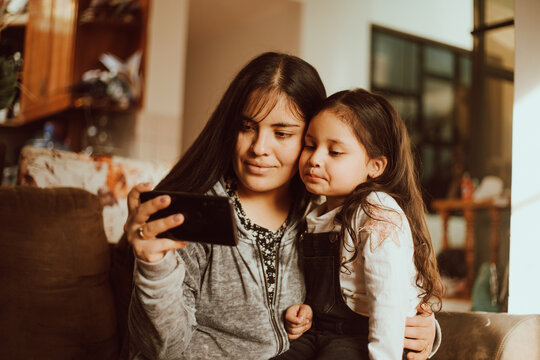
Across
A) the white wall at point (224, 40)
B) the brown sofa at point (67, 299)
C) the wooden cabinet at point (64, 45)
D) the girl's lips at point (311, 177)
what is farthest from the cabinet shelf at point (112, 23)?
the girl's lips at point (311, 177)

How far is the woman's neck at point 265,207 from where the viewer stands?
138 cm

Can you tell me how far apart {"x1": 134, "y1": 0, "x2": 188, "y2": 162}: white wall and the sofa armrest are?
3.23 m

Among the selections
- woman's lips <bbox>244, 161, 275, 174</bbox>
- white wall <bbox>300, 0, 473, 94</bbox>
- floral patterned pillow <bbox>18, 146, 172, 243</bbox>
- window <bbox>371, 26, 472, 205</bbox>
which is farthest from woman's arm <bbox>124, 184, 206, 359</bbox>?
window <bbox>371, 26, 472, 205</bbox>

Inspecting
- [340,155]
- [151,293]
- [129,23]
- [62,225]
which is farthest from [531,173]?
[129,23]

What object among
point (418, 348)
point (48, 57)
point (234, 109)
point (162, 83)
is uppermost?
point (48, 57)

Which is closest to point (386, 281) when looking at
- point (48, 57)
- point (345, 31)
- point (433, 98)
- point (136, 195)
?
point (136, 195)

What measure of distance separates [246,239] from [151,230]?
1.26ft

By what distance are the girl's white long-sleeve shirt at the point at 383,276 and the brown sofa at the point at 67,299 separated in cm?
19

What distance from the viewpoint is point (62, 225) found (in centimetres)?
138

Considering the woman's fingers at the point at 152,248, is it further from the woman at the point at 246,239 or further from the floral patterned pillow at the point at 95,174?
the floral patterned pillow at the point at 95,174

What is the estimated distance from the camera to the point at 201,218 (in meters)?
0.95

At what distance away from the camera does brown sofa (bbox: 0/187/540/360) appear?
4.11ft

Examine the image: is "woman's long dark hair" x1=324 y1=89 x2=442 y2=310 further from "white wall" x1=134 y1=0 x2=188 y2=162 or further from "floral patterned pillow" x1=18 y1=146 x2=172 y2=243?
"white wall" x1=134 y1=0 x2=188 y2=162

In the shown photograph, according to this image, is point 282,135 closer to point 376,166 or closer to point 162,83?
point 376,166
